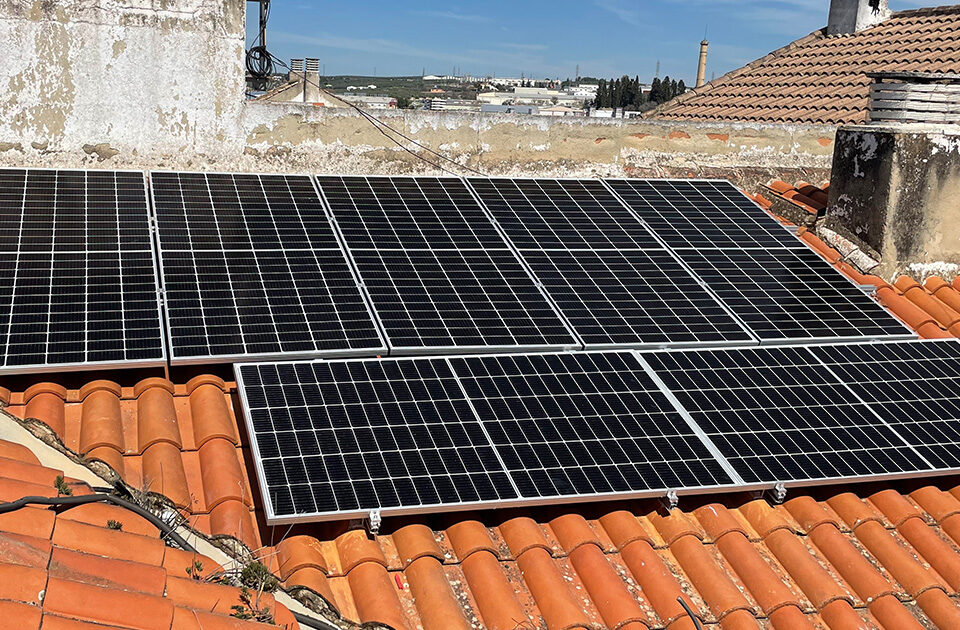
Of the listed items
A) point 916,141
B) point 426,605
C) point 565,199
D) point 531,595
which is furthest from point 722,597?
point 916,141

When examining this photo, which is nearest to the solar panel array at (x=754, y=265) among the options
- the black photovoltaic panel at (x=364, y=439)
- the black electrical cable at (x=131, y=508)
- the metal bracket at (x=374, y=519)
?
the black photovoltaic panel at (x=364, y=439)

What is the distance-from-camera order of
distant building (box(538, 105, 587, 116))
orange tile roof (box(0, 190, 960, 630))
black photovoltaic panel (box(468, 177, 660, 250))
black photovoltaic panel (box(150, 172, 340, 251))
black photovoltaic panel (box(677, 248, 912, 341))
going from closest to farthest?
orange tile roof (box(0, 190, 960, 630)), black photovoltaic panel (box(150, 172, 340, 251)), black photovoltaic panel (box(677, 248, 912, 341)), black photovoltaic panel (box(468, 177, 660, 250)), distant building (box(538, 105, 587, 116))

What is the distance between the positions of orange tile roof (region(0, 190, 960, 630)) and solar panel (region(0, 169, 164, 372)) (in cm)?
35

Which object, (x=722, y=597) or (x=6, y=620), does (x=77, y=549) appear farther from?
(x=722, y=597)

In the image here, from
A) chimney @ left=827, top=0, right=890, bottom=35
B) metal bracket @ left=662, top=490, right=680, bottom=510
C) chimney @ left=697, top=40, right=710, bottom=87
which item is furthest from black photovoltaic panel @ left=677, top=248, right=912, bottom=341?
chimney @ left=697, top=40, right=710, bottom=87

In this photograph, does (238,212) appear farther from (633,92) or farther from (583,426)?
(633,92)

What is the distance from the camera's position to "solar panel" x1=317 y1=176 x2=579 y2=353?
8789mm

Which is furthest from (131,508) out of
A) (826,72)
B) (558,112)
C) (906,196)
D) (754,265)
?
(558,112)

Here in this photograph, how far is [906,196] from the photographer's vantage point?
1165cm

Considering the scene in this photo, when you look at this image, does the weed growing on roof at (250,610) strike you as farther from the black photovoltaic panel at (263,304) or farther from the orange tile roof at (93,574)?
the black photovoltaic panel at (263,304)

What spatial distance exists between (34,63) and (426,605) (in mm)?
7621

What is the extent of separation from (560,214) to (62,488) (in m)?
6.86

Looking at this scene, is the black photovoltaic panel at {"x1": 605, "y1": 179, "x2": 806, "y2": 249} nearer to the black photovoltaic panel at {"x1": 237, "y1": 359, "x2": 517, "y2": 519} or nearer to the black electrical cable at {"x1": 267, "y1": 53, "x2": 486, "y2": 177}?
the black electrical cable at {"x1": 267, "y1": 53, "x2": 486, "y2": 177}

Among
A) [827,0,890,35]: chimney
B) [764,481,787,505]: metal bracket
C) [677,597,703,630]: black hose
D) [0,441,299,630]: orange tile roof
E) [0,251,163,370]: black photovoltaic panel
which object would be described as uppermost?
[827,0,890,35]: chimney
